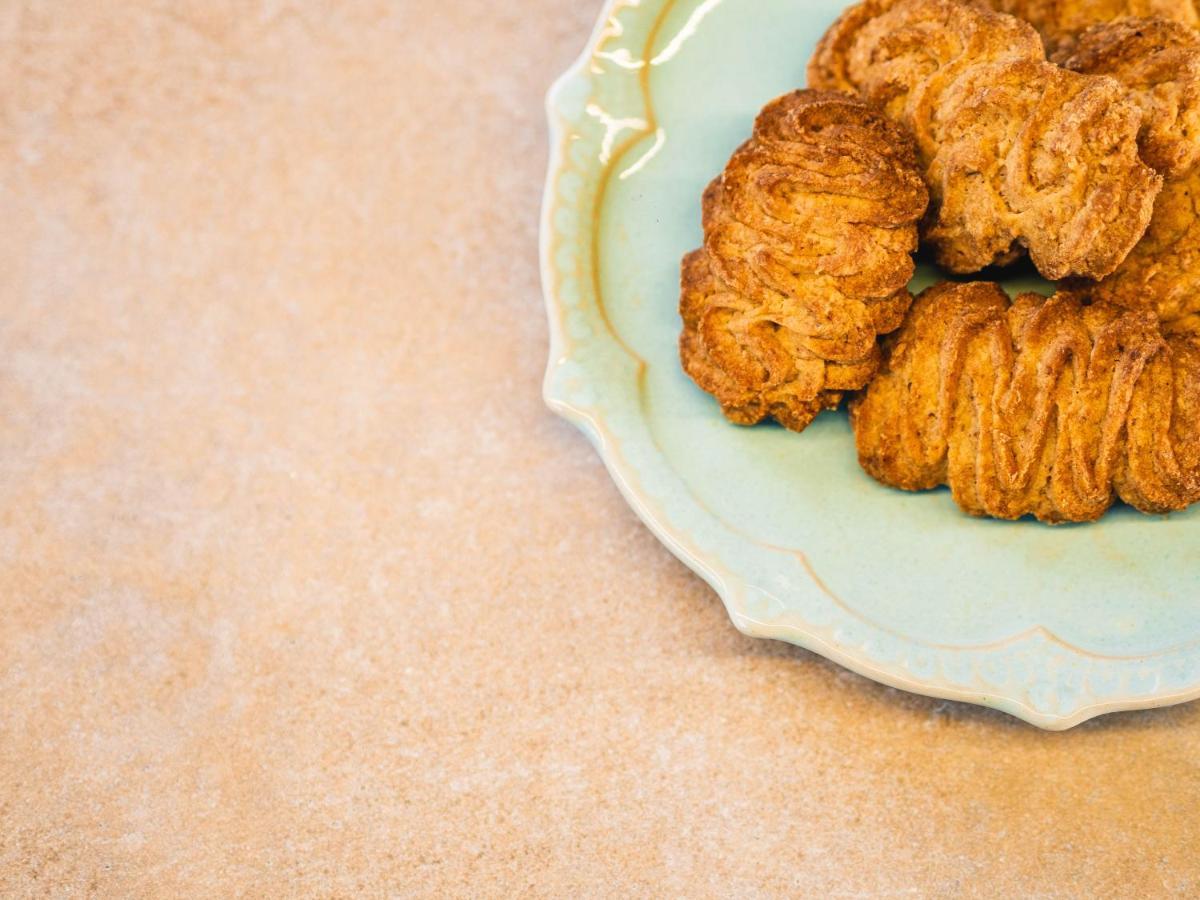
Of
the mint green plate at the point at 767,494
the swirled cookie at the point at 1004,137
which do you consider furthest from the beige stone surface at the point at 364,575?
the swirled cookie at the point at 1004,137

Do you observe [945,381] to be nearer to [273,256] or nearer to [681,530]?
[681,530]

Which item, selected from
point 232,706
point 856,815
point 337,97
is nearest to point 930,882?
point 856,815

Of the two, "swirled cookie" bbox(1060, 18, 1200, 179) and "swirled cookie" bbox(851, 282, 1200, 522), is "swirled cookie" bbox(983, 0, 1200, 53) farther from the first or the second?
"swirled cookie" bbox(851, 282, 1200, 522)

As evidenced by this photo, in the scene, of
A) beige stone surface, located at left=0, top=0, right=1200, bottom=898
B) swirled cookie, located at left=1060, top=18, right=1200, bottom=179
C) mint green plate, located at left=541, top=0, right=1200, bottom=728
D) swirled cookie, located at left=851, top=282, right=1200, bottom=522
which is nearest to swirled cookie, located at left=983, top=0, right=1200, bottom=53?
swirled cookie, located at left=1060, top=18, right=1200, bottom=179

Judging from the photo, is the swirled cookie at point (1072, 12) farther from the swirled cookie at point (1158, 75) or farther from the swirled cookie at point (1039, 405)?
the swirled cookie at point (1039, 405)

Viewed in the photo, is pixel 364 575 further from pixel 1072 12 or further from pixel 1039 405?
pixel 1072 12

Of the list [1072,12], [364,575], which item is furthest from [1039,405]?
[364,575]
